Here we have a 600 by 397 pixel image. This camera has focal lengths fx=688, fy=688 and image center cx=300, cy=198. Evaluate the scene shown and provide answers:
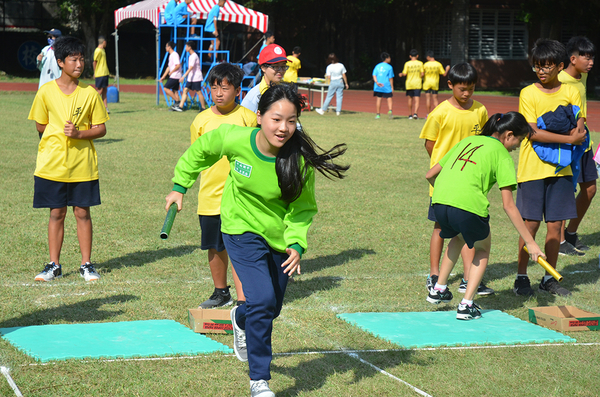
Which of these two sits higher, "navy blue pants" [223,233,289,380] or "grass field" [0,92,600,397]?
"navy blue pants" [223,233,289,380]

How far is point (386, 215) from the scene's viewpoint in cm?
897

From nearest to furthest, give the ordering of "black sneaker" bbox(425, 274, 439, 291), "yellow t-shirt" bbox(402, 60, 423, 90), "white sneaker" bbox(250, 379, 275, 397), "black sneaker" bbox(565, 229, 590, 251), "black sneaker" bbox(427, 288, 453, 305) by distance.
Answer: "white sneaker" bbox(250, 379, 275, 397) < "black sneaker" bbox(427, 288, 453, 305) < "black sneaker" bbox(425, 274, 439, 291) < "black sneaker" bbox(565, 229, 590, 251) < "yellow t-shirt" bbox(402, 60, 423, 90)

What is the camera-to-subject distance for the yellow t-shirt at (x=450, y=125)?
5.82 metres

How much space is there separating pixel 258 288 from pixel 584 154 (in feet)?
16.4

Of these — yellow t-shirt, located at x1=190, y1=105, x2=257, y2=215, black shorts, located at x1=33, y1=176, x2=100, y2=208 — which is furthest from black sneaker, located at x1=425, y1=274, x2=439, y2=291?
black shorts, located at x1=33, y1=176, x2=100, y2=208

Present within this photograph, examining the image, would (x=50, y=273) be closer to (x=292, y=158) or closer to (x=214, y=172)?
(x=214, y=172)

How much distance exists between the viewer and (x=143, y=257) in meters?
6.88

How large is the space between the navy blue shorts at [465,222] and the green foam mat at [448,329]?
620mm

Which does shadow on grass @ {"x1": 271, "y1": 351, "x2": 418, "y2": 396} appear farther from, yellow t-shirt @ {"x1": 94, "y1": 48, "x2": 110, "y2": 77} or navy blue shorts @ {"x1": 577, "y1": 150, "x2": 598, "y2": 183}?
yellow t-shirt @ {"x1": 94, "y1": 48, "x2": 110, "y2": 77}

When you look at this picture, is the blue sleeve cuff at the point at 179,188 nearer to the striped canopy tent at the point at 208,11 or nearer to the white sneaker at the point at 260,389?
the white sneaker at the point at 260,389

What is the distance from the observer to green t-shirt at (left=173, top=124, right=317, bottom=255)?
3818mm

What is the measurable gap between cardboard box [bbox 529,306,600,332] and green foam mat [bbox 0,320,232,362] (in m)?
2.42

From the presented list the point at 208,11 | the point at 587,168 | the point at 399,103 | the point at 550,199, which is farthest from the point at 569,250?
the point at 399,103

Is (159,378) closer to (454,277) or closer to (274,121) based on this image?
(274,121)
